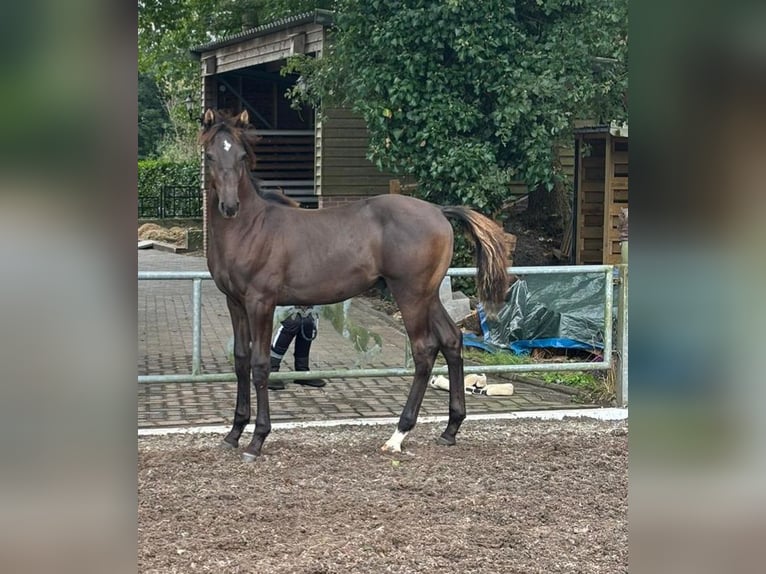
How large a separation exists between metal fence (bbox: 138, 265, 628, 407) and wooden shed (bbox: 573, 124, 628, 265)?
7202 millimetres

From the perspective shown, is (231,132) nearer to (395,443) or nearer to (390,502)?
(395,443)

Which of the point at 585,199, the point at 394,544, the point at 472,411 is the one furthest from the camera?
the point at 585,199

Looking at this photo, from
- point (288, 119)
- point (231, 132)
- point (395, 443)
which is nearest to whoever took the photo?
point (231, 132)

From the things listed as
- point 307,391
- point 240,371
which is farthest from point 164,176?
point 240,371

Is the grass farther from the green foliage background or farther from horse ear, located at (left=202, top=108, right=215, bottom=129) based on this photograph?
the green foliage background

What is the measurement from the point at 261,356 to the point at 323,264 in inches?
29.1

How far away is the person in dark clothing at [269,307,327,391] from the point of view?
766 centimetres

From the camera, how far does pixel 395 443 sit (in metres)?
6.12

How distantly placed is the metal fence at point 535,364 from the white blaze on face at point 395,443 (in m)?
0.86

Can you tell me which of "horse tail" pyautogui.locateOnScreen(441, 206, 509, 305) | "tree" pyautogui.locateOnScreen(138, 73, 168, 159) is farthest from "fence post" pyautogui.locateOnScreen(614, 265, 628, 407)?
"tree" pyautogui.locateOnScreen(138, 73, 168, 159)
